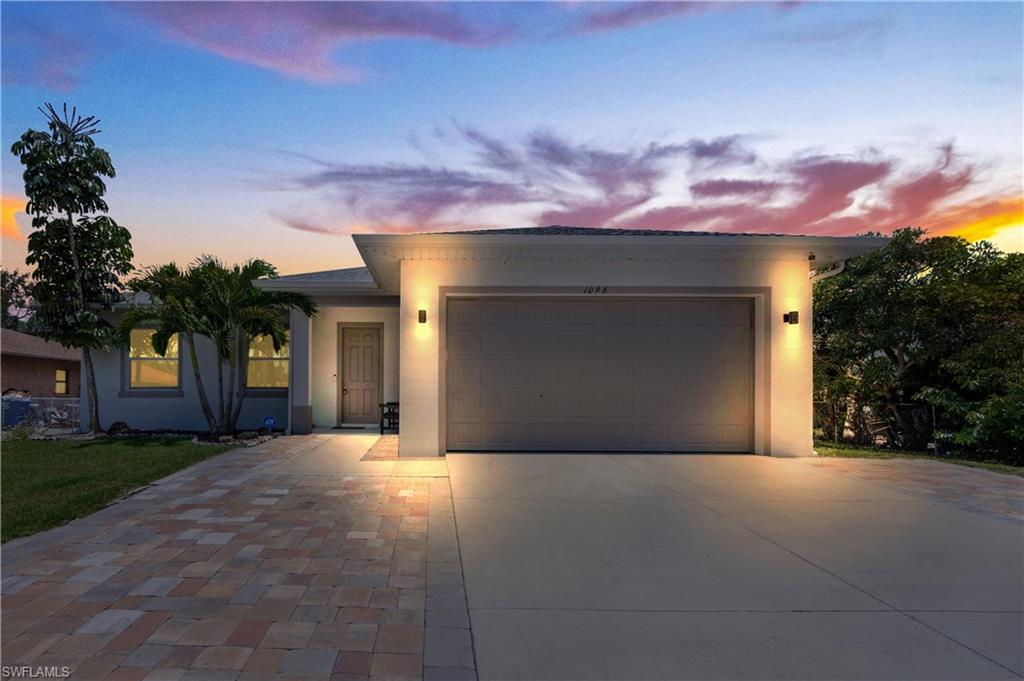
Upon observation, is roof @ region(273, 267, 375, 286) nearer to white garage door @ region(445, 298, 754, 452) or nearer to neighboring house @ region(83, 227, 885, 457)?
neighboring house @ region(83, 227, 885, 457)

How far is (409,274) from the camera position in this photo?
26.5 feet

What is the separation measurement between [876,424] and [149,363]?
633 inches

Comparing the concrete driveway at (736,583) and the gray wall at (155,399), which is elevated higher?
the gray wall at (155,399)

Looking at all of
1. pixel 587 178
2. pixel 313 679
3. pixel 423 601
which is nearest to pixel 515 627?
pixel 423 601

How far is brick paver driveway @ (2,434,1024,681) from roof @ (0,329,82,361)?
1901cm

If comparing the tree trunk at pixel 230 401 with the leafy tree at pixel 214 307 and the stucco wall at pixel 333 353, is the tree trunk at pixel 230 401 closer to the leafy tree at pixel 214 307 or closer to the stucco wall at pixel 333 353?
the leafy tree at pixel 214 307

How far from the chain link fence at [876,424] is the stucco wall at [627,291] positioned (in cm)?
389

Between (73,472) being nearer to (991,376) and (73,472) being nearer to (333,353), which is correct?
(333,353)

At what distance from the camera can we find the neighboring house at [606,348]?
8.12 metres

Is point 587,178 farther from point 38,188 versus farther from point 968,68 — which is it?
point 38,188

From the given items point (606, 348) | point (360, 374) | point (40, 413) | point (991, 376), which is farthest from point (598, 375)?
point (40, 413)

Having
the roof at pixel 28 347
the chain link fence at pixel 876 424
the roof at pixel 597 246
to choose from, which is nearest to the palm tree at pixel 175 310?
the roof at pixel 597 246

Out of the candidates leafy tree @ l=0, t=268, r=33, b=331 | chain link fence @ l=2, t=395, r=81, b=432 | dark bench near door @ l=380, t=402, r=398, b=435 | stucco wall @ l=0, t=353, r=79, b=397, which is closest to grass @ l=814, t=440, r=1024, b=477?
dark bench near door @ l=380, t=402, r=398, b=435

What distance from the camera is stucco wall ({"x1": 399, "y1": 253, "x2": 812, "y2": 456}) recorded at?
812 cm
